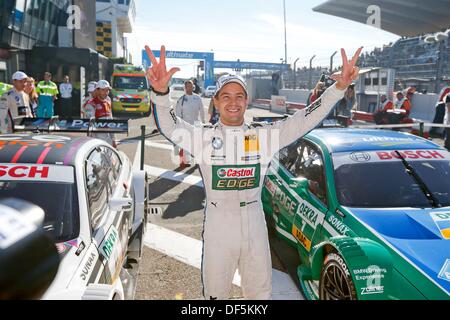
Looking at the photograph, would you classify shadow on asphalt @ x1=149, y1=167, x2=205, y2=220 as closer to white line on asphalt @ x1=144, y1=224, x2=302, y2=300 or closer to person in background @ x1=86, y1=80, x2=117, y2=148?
white line on asphalt @ x1=144, y1=224, x2=302, y2=300

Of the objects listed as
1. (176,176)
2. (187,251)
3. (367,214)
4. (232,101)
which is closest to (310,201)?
(367,214)

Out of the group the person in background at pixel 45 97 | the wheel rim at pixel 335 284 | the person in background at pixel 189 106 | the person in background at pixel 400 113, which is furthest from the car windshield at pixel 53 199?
the person in background at pixel 400 113

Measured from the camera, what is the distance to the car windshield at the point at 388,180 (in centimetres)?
323

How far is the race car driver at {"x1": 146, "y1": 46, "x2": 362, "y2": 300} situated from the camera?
249 centimetres

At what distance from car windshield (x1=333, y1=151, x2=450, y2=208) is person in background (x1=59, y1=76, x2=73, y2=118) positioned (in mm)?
14335

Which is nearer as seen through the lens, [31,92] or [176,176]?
[176,176]

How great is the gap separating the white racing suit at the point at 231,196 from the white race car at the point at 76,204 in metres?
0.68

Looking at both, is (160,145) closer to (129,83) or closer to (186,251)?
(186,251)

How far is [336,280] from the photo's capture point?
275 cm

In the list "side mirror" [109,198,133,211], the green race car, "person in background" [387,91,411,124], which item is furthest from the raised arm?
"person in background" [387,91,411,124]

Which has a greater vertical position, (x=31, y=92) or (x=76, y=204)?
(x=31, y=92)

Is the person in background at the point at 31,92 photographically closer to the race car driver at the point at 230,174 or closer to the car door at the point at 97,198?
the car door at the point at 97,198

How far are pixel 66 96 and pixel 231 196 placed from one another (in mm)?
14982
